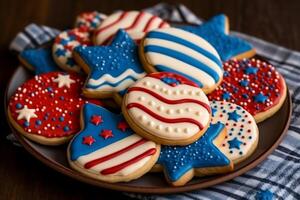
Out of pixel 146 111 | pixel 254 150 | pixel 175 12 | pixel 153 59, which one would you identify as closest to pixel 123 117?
pixel 146 111

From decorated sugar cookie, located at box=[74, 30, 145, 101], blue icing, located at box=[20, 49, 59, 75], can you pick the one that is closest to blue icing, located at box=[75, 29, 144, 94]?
decorated sugar cookie, located at box=[74, 30, 145, 101]

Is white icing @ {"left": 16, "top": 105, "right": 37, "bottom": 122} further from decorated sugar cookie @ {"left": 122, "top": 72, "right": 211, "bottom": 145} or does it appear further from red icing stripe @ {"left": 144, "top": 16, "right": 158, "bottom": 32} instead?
red icing stripe @ {"left": 144, "top": 16, "right": 158, "bottom": 32}

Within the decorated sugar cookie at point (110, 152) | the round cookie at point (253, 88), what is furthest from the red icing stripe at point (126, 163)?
the round cookie at point (253, 88)

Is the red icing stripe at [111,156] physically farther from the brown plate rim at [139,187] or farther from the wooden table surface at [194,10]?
the wooden table surface at [194,10]

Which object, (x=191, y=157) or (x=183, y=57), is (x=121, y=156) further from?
(x=183, y=57)

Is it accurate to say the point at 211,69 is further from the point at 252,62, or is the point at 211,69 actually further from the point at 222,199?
the point at 222,199
